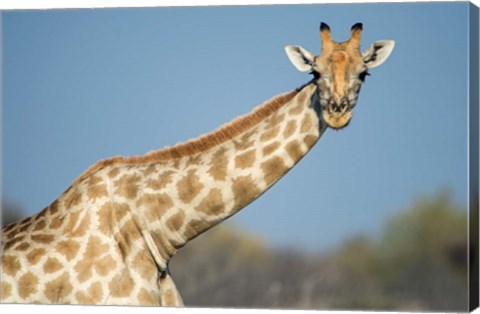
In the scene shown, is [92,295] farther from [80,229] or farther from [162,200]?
[162,200]

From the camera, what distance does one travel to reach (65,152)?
41.6 feet

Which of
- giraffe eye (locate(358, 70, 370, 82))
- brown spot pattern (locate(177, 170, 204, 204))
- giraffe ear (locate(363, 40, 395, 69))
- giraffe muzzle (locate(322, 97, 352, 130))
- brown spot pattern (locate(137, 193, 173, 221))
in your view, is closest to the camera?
giraffe muzzle (locate(322, 97, 352, 130))

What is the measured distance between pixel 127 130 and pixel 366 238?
224 centimetres

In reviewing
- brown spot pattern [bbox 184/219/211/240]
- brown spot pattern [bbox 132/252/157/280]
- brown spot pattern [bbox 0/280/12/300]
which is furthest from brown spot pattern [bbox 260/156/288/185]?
brown spot pattern [bbox 0/280/12/300]

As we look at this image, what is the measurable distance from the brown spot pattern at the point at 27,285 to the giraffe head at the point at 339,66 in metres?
2.70

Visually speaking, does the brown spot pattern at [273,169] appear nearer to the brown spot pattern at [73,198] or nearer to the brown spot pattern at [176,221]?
the brown spot pattern at [176,221]

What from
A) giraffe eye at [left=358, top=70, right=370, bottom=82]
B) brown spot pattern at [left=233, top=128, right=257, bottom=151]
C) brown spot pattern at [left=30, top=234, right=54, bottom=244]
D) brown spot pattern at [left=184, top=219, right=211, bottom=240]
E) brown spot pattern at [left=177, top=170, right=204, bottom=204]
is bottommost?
brown spot pattern at [left=30, top=234, right=54, bottom=244]

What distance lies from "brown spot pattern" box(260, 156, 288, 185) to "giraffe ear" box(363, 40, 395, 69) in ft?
3.34

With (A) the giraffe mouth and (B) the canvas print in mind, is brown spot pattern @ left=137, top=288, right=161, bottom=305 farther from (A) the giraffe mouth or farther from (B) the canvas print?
(A) the giraffe mouth

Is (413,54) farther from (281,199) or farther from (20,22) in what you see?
(20,22)

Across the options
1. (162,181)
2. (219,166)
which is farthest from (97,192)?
(219,166)

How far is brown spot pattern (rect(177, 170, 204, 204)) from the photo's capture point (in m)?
11.6

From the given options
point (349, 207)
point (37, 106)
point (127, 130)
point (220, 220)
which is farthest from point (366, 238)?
point (37, 106)

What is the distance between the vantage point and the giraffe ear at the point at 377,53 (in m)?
11.5
